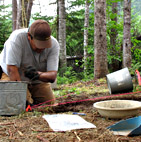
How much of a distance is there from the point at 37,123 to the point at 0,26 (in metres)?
10.6

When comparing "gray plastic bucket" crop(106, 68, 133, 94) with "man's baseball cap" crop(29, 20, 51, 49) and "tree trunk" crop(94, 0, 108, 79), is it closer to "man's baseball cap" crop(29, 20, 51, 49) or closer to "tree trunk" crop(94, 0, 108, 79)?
"man's baseball cap" crop(29, 20, 51, 49)

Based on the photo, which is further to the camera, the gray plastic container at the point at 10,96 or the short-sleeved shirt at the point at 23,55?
the short-sleeved shirt at the point at 23,55

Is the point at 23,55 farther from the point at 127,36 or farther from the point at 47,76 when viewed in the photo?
the point at 127,36

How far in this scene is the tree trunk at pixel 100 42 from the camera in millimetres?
6426

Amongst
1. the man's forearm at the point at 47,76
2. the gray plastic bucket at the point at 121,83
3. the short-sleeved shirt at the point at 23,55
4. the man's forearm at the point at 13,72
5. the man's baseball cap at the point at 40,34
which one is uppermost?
the man's baseball cap at the point at 40,34

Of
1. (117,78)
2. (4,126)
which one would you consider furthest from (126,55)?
(4,126)

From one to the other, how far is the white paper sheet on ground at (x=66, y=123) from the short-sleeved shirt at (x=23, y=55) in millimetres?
1016

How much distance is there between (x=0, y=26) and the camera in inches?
470

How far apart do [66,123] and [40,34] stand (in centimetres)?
133

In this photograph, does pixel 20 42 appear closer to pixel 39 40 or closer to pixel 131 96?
pixel 39 40

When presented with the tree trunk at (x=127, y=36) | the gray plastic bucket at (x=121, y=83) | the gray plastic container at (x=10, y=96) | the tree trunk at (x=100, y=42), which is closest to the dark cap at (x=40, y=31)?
the gray plastic container at (x=10, y=96)

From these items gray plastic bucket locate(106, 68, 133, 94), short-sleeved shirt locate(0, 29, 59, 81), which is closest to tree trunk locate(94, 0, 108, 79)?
gray plastic bucket locate(106, 68, 133, 94)

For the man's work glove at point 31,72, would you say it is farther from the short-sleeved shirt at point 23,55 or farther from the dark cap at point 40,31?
the dark cap at point 40,31

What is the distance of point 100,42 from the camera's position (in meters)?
6.50
